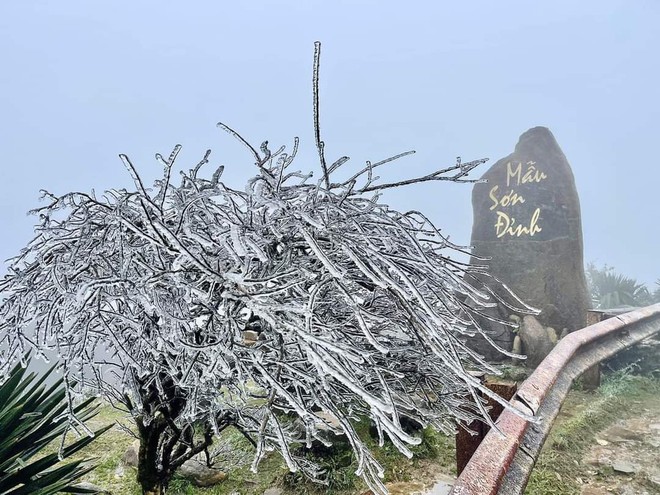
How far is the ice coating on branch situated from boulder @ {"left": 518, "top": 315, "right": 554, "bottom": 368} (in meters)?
6.93

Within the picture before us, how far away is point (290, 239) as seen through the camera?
1.48 m

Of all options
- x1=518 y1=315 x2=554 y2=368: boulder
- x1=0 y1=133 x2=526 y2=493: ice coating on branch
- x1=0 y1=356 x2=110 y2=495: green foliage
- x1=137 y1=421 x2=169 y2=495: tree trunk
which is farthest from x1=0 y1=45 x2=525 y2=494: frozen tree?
x1=518 y1=315 x2=554 y2=368: boulder

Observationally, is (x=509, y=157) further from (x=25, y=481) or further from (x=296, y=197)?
(x=25, y=481)

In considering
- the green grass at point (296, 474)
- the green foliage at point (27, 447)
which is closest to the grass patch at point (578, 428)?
the green grass at point (296, 474)

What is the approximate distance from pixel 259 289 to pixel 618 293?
45.3 feet

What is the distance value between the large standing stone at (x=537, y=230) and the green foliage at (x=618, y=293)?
3896mm

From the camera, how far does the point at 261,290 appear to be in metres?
1.22

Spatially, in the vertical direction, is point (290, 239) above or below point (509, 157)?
below

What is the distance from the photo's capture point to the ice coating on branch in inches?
46.9

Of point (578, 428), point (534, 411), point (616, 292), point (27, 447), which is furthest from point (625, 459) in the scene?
point (616, 292)

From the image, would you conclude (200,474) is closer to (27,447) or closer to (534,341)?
(27,447)

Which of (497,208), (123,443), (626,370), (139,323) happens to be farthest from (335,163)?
(497,208)

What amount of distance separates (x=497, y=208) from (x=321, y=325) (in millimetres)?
9132

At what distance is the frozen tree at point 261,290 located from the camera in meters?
1.19
